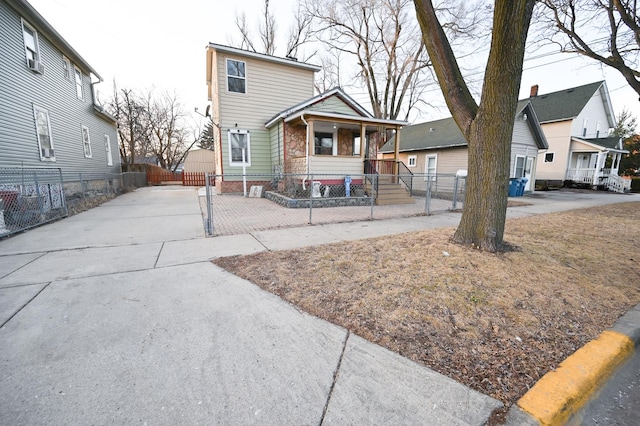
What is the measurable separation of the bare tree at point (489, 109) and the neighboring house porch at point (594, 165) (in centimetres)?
2283

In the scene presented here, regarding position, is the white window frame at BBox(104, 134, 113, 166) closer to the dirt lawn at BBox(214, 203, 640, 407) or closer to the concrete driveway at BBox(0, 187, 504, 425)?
the concrete driveway at BBox(0, 187, 504, 425)

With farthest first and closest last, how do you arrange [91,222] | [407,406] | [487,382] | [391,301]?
[91,222], [391,301], [487,382], [407,406]

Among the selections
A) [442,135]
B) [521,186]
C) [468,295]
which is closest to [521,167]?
[521,186]

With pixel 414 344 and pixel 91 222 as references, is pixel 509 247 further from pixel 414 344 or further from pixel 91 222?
pixel 91 222

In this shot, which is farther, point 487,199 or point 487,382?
point 487,199

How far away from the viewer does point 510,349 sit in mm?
2029

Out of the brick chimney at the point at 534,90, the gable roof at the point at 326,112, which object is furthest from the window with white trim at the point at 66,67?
the brick chimney at the point at 534,90

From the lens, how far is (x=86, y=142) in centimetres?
1321

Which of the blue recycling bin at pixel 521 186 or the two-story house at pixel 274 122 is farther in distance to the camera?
the blue recycling bin at pixel 521 186

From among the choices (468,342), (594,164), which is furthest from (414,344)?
(594,164)

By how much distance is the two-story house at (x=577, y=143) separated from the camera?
19.7 meters

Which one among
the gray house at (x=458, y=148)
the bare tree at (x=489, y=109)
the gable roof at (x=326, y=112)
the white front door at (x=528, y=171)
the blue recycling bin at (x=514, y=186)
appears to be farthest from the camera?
the white front door at (x=528, y=171)

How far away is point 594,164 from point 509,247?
82.2 feet

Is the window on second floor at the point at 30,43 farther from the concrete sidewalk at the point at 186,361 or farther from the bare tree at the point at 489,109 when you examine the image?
the bare tree at the point at 489,109
